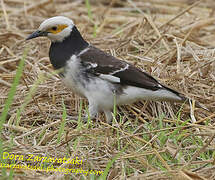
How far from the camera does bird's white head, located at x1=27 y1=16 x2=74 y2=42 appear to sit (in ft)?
14.1

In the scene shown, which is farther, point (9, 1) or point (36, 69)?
point (9, 1)

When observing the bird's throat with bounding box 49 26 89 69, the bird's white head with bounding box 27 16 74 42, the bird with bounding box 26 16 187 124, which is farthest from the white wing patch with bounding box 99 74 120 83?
the bird's white head with bounding box 27 16 74 42

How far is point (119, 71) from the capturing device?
423 cm

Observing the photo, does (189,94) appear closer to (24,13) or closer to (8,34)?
(8,34)

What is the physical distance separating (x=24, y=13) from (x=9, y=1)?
1.62 ft

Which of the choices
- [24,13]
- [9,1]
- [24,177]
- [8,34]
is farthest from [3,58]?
[24,177]

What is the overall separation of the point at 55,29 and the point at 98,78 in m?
0.60

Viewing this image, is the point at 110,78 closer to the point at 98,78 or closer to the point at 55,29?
the point at 98,78

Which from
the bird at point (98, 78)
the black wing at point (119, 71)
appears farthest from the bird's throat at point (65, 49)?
the black wing at point (119, 71)

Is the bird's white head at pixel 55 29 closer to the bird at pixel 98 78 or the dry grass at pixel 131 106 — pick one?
the bird at pixel 98 78

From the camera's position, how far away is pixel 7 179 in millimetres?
2645

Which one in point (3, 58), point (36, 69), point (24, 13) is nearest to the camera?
point (36, 69)

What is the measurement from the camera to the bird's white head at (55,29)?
4285mm

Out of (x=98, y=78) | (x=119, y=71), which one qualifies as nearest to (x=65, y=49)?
(x=98, y=78)
